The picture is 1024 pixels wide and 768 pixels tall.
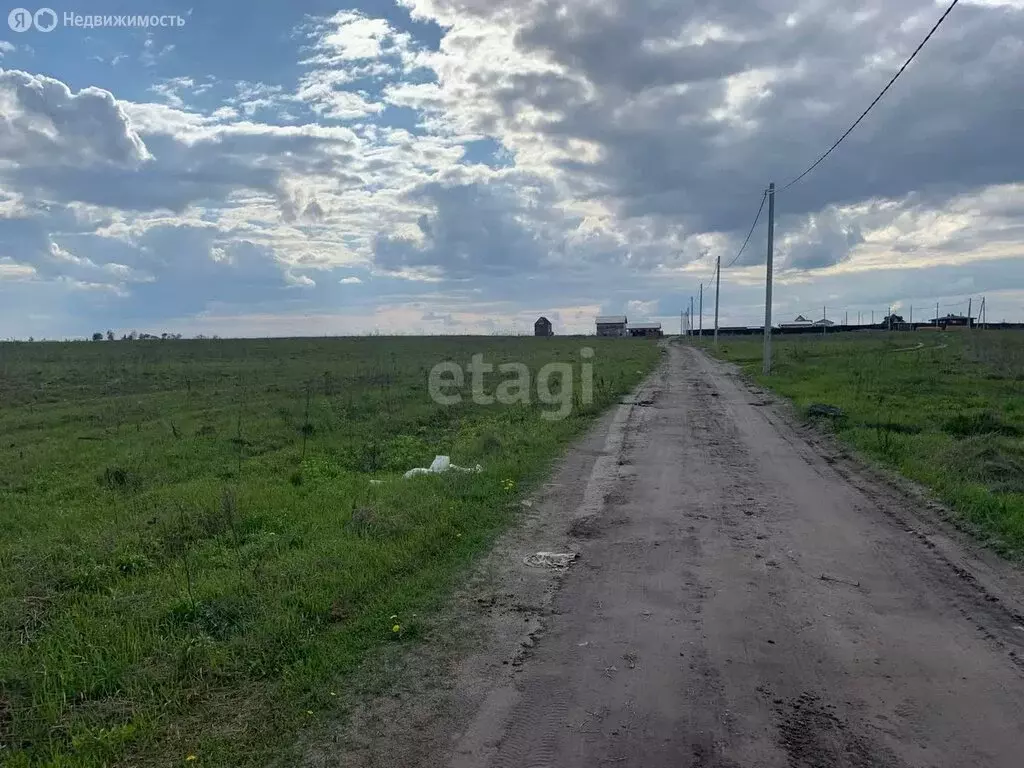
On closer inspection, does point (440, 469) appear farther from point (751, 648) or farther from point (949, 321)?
point (949, 321)

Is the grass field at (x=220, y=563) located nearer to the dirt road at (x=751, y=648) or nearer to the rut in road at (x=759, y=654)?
the dirt road at (x=751, y=648)

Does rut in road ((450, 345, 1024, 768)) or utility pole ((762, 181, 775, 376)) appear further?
utility pole ((762, 181, 775, 376))

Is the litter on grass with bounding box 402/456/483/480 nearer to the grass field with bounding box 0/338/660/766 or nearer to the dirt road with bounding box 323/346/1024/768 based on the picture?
the grass field with bounding box 0/338/660/766

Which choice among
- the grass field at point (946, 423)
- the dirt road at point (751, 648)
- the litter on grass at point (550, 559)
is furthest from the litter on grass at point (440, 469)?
the grass field at point (946, 423)

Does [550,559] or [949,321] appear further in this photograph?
[949,321]

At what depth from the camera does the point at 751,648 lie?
4730mm

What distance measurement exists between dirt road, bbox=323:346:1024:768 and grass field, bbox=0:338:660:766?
918mm

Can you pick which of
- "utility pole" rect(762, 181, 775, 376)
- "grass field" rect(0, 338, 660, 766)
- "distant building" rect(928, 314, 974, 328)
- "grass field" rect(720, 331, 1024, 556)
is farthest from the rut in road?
"distant building" rect(928, 314, 974, 328)

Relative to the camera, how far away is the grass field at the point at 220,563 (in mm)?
4031

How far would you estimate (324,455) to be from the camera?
12391 mm

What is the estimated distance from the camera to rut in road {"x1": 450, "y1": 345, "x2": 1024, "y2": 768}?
365 centimetres

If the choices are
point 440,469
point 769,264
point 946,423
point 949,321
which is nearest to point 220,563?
point 440,469

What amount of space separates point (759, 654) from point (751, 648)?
93mm

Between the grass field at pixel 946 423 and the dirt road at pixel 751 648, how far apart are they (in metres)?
0.64
